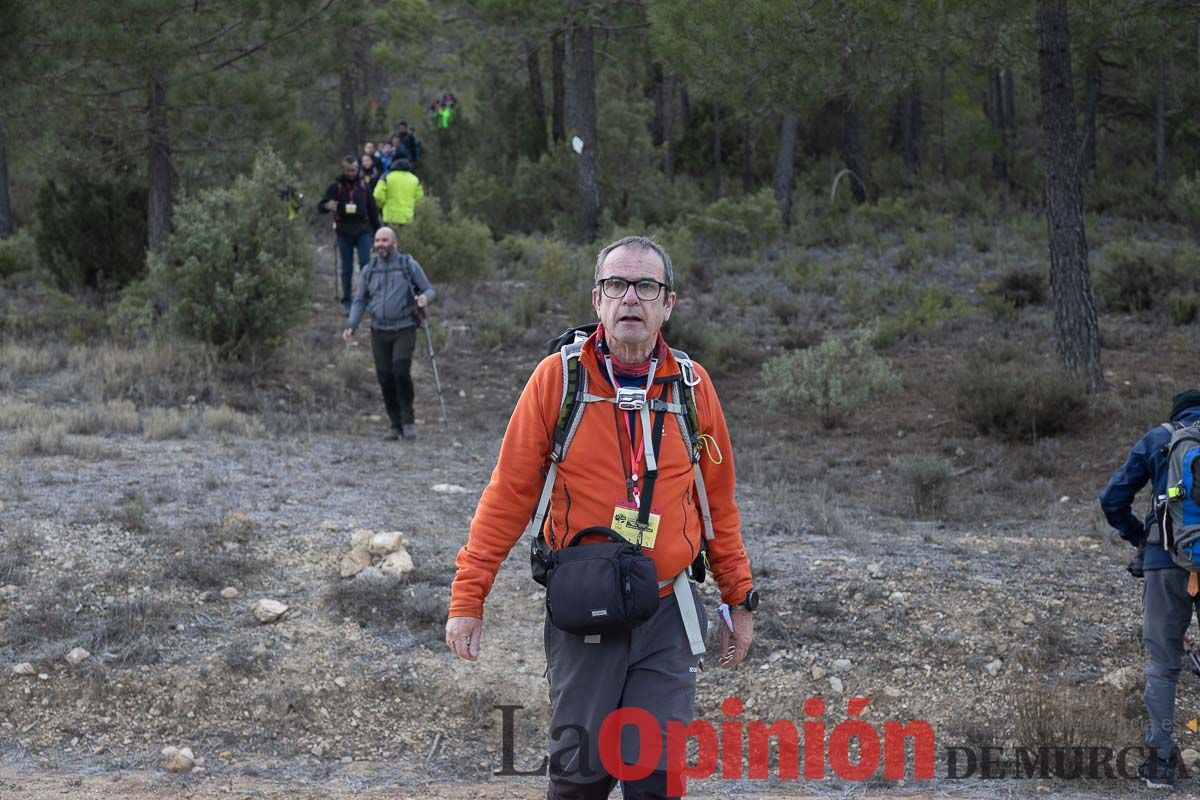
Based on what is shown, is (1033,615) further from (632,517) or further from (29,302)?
(29,302)

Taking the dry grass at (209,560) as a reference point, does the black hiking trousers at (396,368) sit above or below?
above

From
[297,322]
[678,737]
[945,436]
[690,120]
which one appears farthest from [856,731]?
[690,120]

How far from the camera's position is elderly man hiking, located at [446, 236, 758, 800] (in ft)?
11.0

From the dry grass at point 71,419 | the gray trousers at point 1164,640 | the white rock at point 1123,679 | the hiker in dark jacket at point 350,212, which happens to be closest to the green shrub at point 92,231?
the hiker in dark jacket at point 350,212

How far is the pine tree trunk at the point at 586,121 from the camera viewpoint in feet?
68.0

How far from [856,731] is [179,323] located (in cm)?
898

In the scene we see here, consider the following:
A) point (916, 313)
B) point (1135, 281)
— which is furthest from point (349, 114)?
point (1135, 281)

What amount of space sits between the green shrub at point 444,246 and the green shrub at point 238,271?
4.29m

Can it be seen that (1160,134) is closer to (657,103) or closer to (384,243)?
(657,103)

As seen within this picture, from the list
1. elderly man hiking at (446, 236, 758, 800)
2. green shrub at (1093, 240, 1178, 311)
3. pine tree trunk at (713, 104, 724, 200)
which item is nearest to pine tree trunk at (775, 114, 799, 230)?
pine tree trunk at (713, 104, 724, 200)

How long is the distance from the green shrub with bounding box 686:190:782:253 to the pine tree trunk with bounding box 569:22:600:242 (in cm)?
167

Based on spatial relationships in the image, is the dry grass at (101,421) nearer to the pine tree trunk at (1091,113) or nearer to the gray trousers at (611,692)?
the gray trousers at (611,692)

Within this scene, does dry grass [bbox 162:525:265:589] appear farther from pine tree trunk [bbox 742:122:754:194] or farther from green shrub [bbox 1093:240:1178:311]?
pine tree trunk [bbox 742:122:754:194]

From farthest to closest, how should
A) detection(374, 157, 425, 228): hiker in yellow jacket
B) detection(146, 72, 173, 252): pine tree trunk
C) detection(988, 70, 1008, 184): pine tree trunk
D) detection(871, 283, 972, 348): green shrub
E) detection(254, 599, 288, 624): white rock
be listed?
detection(988, 70, 1008, 184): pine tree trunk
detection(374, 157, 425, 228): hiker in yellow jacket
detection(871, 283, 972, 348): green shrub
detection(146, 72, 173, 252): pine tree trunk
detection(254, 599, 288, 624): white rock
